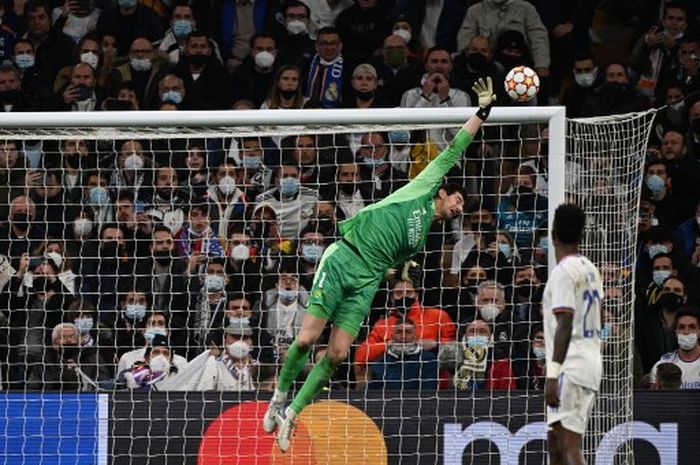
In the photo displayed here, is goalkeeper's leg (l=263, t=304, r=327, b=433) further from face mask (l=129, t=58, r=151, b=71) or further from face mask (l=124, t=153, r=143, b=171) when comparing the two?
face mask (l=129, t=58, r=151, b=71)

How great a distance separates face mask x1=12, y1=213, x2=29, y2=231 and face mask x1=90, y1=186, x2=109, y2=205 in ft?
2.02

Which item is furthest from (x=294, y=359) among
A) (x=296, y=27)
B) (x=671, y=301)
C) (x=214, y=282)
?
(x=296, y=27)

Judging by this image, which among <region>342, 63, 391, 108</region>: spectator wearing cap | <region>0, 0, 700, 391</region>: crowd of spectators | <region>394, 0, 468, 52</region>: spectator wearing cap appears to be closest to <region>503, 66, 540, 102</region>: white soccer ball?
<region>0, 0, 700, 391</region>: crowd of spectators

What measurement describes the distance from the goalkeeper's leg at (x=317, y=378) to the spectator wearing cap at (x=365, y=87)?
206 inches

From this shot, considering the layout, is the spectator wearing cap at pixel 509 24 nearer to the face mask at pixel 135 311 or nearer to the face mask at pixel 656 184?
the face mask at pixel 656 184

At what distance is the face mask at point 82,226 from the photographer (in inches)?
634

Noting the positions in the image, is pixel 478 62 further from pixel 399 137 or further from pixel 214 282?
pixel 214 282

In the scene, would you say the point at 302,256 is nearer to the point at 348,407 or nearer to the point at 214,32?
the point at 348,407

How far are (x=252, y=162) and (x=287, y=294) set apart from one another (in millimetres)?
1686

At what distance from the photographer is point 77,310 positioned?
15.7 metres

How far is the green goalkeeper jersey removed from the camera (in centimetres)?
1317

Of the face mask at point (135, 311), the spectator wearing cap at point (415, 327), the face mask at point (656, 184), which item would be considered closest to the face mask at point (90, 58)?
the face mask at point (135, 311)

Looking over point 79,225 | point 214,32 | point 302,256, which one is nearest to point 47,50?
point 214,32

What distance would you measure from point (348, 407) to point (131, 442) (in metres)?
1.76
